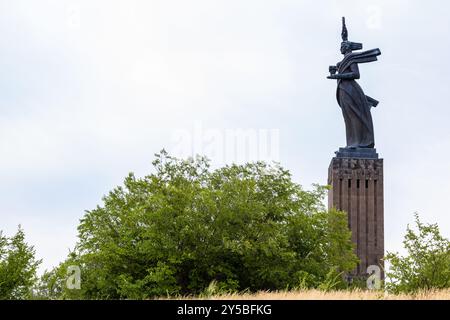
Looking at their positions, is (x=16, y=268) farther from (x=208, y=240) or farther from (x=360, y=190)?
(x=360, y=190)

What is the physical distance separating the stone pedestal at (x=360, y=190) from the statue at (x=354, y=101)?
937 millimetres

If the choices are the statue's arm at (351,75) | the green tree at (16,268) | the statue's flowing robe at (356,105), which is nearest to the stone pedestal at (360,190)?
the statue's flowing robe at (356,105)

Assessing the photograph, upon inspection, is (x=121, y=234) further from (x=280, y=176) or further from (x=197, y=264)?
(x=280, y=176)

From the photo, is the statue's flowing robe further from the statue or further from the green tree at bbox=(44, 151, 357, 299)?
the green tree at bbox=(44, 151, 357, 299)

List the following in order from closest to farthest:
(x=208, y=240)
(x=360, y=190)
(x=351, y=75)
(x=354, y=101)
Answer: (x=208, y=240) < (x=360, y=190) < (x=351, y=75) < (x=354, y=101)

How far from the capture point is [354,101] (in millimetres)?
50312

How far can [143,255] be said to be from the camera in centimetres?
3797

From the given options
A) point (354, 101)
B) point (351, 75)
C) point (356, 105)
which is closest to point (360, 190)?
Answer: point (356, 105)

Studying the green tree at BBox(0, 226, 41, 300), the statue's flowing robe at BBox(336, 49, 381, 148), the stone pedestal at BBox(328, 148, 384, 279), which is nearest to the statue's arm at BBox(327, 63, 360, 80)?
the statue's flowing robe at BBox(336, 49, 381, 148)

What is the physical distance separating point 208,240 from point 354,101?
17.9 m

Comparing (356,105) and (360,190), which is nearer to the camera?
(360,190)

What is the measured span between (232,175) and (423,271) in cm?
1193

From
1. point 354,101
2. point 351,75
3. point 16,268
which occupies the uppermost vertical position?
point 351,75
